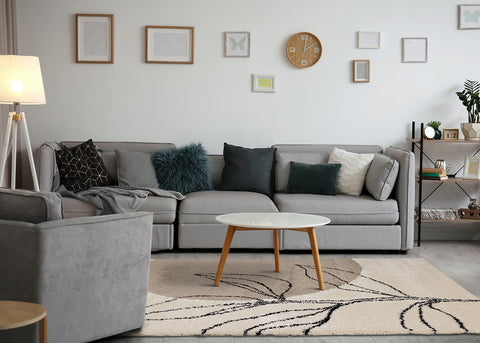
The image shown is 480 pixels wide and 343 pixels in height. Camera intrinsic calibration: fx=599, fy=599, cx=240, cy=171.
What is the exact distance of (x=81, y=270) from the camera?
2.56 m

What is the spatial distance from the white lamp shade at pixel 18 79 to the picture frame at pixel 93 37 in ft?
4.54

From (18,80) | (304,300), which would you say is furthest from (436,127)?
(18,80)

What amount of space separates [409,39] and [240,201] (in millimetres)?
2352

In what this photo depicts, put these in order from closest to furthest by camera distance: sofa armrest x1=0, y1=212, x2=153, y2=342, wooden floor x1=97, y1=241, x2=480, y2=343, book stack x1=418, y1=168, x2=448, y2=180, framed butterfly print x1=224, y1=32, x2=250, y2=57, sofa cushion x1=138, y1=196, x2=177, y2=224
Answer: sofa armrest x1=0, y1=212, x2=153, y2=342
wooden floor x1=97, y1=241, x2=480, y2=343
sofa cushion x1=138, y1=196, x2=177, y2=224
book stack x1=418, y1=168, x2=448, y2=180
framed butterfly print x1=224, y1=32, x2=250, y2=57

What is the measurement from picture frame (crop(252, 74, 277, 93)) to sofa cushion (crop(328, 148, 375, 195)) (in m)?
0.99

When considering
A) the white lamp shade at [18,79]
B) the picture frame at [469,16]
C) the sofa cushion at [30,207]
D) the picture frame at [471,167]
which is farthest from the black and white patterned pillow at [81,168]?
the picture frame at [469,16]

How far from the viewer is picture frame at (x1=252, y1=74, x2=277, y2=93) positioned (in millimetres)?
5703

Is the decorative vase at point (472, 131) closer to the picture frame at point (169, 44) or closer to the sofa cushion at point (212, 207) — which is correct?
the sofa cushion at point (212, 207)

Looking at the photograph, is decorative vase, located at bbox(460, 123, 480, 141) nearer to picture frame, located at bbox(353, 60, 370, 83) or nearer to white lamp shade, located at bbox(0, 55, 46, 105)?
picture frame, located at bbox(353, 60, 370, 83)

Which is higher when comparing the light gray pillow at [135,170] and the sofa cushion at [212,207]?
the light gray pillow at [135,170]

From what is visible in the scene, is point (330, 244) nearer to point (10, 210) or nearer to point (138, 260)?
point (138, 260)

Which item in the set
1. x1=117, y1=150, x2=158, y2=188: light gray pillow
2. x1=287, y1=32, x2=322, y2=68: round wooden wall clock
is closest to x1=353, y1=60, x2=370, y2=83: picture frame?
x1=287, y1=32, x2=322, y2=68: round wooden wall clock

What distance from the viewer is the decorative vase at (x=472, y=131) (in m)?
5.39

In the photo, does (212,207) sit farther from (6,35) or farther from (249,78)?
(6,35)
